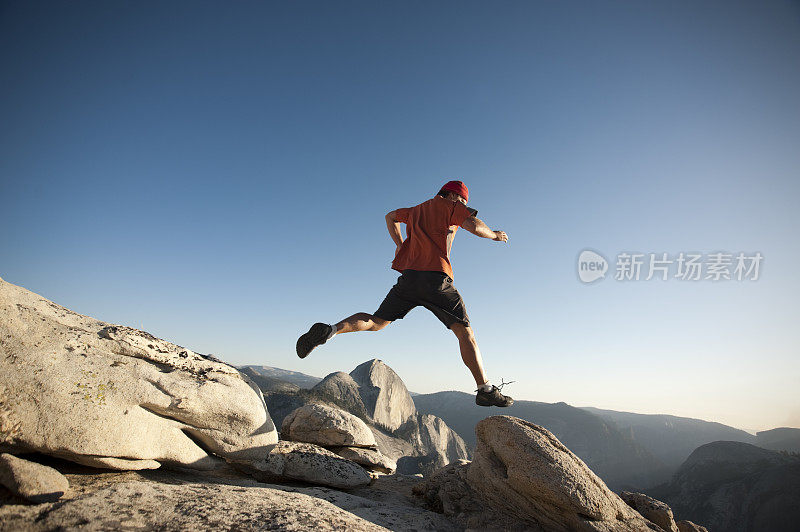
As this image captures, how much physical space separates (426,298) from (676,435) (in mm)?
78626

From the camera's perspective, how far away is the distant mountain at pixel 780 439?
40594mm

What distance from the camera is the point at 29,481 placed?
2283 mm

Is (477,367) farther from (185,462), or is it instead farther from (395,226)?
(185,462)

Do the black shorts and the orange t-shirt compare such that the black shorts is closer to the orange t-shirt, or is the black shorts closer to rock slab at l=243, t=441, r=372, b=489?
the orange t-shirt

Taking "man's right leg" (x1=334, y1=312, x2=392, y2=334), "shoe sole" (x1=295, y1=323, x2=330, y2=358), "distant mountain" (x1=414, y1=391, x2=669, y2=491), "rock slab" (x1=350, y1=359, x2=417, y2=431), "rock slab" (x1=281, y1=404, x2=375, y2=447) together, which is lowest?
"distant mountain" (x1=414, y1=391, x2=669, y2=491)

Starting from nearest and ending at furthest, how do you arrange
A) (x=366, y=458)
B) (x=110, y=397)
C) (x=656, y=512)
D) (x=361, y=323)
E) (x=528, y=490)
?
(x=110, y=397), (x=528, y=490), (x=656, y=512), (x=361, y=323), (x=366, y=458)

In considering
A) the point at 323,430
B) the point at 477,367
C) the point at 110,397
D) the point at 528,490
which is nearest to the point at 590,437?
the point at 323,430

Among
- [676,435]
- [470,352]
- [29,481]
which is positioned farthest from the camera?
[676,435]

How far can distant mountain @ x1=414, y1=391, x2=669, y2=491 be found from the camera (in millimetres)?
40384

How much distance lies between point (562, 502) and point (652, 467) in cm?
5346

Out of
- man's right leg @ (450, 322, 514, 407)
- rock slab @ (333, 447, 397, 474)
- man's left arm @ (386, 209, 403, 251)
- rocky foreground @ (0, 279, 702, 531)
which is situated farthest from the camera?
rock slab @ (333, 447, 397, 474)

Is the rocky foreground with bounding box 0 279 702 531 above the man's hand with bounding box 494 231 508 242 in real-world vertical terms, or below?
below

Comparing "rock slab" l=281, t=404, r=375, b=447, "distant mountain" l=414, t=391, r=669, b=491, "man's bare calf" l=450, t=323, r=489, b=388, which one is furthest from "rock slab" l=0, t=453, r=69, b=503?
"distant mountain" l=414, t=391, r=669, b=491

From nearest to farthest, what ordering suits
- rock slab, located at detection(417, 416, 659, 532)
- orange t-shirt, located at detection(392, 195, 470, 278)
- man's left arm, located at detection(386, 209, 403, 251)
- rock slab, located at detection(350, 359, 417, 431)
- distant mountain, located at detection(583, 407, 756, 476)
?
rock slab, located at detection(417, 416, 659, 532) → orange t-shirt, located at detection(392, 195, 470, 278) → man's left arm, located at detection(386, 209, 403, 251) → rock slab, located at detection(350, 359, 417, 431) → distant mountain, located at detection(583, 407, 756, 476)
